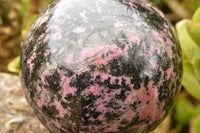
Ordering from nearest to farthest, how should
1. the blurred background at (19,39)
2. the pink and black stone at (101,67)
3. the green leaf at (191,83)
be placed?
the pink and black stone at (101,67) → the green leaf at (191,83) → the blurred background at (19,39)

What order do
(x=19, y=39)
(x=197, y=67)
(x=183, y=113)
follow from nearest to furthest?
1. (x=197, y=67)
2. (x=183, y=113)
3. (x=19, y=39)

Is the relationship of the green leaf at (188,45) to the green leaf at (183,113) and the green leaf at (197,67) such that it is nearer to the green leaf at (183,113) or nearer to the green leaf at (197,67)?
the green leaf at (197,67)

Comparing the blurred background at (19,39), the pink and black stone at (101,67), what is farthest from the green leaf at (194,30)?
the blurred background at (19,39)

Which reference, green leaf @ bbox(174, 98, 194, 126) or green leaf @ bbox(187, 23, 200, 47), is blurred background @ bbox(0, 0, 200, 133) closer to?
green leaf @ bbox(174, 98, 194, 126)

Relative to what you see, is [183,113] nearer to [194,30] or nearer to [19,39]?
[194,30]

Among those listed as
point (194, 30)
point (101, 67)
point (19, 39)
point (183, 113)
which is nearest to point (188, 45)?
point (194, 30)
